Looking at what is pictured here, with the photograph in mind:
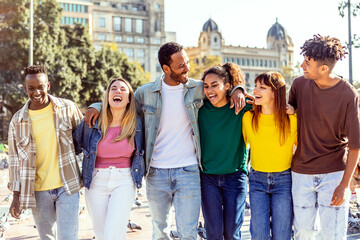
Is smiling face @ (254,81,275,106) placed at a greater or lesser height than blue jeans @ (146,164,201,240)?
greater

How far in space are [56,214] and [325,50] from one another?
9.22 feet

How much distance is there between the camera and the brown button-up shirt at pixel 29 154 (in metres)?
4.25

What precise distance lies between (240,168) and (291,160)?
1.63 feet

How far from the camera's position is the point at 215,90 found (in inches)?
179

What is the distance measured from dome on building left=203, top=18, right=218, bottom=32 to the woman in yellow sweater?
99773mm

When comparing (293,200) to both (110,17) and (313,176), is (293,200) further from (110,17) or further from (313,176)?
(110,17)

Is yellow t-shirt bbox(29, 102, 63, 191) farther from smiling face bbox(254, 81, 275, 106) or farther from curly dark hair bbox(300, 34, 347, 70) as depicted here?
curly dark hair bbox(300, 34, 347, 70)

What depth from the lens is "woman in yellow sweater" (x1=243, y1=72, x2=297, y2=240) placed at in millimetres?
4316

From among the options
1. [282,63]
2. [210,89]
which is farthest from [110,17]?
[210,89]

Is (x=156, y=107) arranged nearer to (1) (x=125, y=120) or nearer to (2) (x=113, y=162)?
(1) (x=125, y=120)

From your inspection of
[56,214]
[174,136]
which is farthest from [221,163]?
[56,214]

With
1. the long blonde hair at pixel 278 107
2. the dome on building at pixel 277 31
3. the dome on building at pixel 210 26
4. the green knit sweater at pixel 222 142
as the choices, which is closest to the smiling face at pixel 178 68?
the green knit sweater at pixel 222 142

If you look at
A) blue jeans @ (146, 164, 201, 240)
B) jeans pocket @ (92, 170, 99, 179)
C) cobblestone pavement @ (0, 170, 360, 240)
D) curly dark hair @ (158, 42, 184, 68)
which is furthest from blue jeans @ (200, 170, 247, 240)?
cobblestone pavement @ (0, 170, 360, 240)

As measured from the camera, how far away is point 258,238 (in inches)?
171
